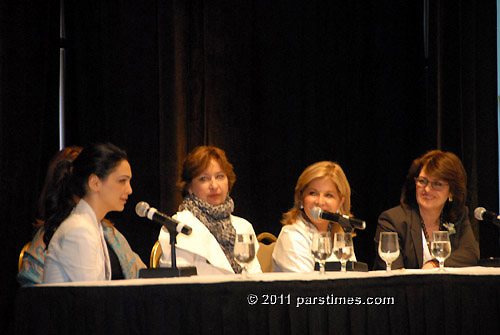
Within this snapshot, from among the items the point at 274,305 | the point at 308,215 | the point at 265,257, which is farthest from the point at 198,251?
the point at 274,305

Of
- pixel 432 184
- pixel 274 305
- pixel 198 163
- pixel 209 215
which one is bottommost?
pixel 274 305

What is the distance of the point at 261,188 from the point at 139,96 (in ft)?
3.41

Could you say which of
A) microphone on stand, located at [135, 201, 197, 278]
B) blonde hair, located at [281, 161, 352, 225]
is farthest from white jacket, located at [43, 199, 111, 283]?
blonde hair, located at [281, 161, 352, 225]

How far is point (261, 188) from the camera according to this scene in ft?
14.1

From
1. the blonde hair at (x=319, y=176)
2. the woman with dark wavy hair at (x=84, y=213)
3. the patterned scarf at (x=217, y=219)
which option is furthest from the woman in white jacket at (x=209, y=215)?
the woman with dark wavy hair at (x=84, y=213)

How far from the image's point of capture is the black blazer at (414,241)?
3.38 m

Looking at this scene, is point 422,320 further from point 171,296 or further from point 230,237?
point 230,237

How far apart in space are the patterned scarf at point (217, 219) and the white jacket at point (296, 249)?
32cm

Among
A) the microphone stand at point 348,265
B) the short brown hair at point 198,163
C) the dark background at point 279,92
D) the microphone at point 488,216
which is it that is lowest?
the microphone stand at point 348,265

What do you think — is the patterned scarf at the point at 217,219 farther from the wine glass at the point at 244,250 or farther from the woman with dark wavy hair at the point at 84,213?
the wine glass at the point at 244,250

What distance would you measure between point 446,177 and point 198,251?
1.47 metres

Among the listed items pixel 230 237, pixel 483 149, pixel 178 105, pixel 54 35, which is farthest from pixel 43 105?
pixel 483 149

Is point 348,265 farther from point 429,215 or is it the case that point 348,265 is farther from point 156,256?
point 156,256

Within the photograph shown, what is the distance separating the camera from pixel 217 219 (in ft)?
11.6
